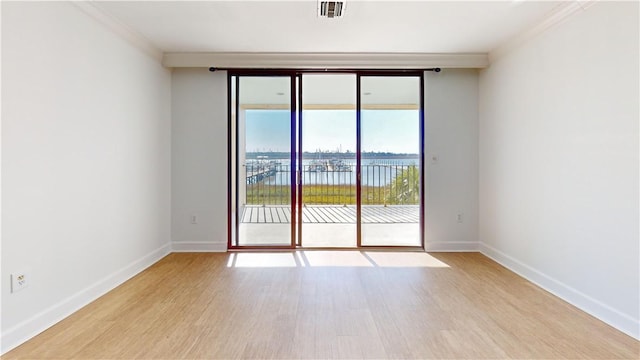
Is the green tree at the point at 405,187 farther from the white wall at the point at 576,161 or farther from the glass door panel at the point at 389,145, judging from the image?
the white wall at the point at 576,161

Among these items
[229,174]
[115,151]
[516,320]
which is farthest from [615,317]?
[115,151]

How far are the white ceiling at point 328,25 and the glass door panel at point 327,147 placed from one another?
38.2 inches

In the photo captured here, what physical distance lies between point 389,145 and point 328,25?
1840 millimetres

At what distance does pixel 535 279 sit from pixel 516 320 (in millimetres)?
971

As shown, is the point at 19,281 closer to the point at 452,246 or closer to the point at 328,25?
the point at 328,25

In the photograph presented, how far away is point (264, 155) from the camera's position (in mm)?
4258

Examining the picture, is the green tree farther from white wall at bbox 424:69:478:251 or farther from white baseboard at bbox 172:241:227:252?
white baseboard at bbox 172:241:227:252

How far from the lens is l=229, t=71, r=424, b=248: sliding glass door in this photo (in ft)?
13.9

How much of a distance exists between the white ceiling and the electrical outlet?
2.12m

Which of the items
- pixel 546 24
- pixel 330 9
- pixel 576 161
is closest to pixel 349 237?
pixel 576 161

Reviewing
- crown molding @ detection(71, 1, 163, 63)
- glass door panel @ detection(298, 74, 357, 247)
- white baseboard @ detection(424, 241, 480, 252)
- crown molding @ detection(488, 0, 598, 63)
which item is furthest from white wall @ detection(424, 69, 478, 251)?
crown molding @ detection(71, 1, 163, 63)

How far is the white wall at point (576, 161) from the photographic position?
2191mm

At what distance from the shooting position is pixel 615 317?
7.37 feet

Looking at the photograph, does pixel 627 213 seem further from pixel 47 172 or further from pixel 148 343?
pixel 47 172
